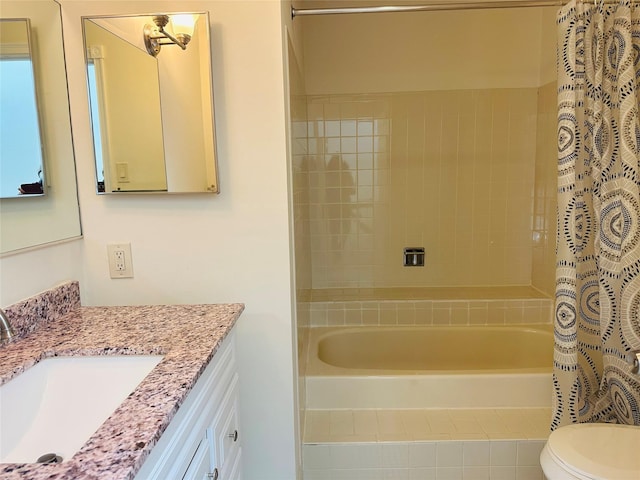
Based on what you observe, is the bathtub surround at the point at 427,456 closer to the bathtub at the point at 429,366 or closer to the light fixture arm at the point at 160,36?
the bathtub at the point at 429,366

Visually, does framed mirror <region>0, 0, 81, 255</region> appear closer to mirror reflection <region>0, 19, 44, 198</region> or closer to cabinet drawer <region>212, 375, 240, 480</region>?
mirror reflection <region>0, 19, 44, 198</region>

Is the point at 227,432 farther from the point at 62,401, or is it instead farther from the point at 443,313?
the point at 443,313

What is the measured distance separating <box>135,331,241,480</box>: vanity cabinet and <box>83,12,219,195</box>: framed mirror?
2.00 ft

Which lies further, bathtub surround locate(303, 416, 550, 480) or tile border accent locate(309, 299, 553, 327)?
tile border accent locate(309, 299, 553, 327)

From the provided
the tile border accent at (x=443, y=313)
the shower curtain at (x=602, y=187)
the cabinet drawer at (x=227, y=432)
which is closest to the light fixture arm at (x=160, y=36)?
the cabinet drawer at (x=227, y=432)

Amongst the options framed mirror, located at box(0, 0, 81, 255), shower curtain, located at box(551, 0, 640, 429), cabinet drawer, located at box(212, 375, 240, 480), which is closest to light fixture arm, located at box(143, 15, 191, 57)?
framed mirror, located at box(0, 0, 81, 255)

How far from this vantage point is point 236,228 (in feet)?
4.77

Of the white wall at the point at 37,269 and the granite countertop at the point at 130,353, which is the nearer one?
the granite countertop at the point at 130,353

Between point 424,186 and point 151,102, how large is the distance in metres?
1.95

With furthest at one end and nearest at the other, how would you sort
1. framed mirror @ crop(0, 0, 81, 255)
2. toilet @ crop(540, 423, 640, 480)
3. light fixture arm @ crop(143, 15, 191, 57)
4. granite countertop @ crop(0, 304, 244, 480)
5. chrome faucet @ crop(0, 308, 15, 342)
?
light fixture arm @ crop(143, 15, 191, 57) → toilet @ crop(540, 423, 640, 480) → framed mirror @ crop(0, 0, 81, 255) → chrome faucet @ crop(0, 308, 15, 342) → granite countertop @ crop(0, 304, 244, 480)

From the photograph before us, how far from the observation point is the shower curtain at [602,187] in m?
1.44

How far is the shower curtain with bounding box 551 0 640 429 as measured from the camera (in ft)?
4.73

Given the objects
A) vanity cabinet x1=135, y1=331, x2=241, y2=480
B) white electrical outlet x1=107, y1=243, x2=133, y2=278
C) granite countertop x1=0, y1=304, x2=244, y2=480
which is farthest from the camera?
white electrical outlet x1=107, y1=243, x2=133, y2=278

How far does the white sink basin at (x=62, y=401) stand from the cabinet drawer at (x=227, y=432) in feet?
0.84
